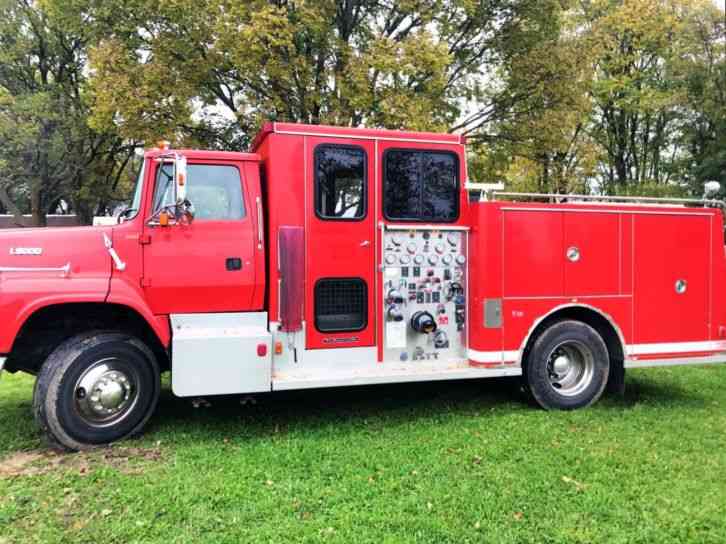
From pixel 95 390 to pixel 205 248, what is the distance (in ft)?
5.19

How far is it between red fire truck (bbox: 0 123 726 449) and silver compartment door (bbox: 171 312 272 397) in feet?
0.05

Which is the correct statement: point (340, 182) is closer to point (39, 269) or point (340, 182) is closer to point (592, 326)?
point (39, 269)

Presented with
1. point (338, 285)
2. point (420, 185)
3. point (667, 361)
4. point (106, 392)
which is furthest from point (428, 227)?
point (106, 392)

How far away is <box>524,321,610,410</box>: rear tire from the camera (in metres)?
5.96

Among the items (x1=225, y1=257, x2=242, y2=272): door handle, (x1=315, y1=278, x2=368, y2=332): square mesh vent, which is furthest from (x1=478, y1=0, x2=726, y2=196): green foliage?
(x1=225, y1=257, x2=242, y2=272): door handle

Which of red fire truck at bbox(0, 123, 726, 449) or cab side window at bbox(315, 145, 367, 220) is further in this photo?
cab side window at bbox(315, 145, 367, 220)

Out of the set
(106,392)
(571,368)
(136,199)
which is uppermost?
(136,199)

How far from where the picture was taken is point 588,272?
19.8 feet

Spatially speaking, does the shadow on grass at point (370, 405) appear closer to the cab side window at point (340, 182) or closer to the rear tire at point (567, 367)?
the rear tire at point (567, 367)

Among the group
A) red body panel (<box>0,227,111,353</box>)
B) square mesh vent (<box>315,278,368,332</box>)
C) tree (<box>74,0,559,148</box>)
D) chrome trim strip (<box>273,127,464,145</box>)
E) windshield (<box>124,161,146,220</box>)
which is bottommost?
square mesh vent (<box>315,278,368,332</box>)

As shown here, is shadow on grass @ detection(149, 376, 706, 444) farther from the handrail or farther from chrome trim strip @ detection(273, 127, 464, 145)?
chrome trim strip @ detection(273, 127, 464, 145)

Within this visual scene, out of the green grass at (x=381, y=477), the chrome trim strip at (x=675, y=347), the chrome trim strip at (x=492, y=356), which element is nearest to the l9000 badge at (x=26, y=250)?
the green grass at (x=381, y=477)

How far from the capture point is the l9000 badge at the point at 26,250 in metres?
4.69

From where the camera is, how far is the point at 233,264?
514 centimetres
